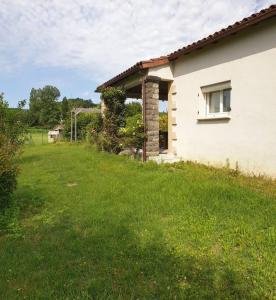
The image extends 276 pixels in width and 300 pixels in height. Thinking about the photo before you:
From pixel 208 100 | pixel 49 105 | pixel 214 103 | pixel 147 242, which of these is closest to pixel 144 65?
pixel 208 100

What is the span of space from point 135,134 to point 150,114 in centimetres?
80

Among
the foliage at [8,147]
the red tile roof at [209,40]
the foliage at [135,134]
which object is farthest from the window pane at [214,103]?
the foliage at [8,147]

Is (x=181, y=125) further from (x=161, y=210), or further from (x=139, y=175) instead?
(x=161, y=210)

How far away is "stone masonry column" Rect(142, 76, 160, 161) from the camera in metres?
10.3

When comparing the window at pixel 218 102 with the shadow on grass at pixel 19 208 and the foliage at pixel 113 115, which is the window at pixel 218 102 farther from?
the shadow on grass at pixel 19 208

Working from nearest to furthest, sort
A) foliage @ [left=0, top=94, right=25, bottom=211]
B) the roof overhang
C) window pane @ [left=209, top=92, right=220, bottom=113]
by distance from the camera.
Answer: foliage @ [left=0, top=94, right=25, bottom=211]
window pane @ [left=209, top=92, right=220, bottom=113]
the roof overhang

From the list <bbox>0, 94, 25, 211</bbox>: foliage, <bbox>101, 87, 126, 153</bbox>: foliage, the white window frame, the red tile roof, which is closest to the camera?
<bbox>0, 94, 25, 211</bbox>: foliage

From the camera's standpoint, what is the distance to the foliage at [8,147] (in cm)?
570

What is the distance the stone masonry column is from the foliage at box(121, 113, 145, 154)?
20 cm

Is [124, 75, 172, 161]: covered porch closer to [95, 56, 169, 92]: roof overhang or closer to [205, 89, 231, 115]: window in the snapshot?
[95, 56, 169, 92]: roof overhang

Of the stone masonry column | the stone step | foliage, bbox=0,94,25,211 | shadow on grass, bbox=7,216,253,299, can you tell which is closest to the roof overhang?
the stone masonry column

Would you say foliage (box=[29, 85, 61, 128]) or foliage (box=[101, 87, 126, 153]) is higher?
foliage (box=[29, 85, 61, 128])

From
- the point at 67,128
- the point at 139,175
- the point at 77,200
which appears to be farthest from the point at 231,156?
the point at 67,128

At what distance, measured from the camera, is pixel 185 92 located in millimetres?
10078
